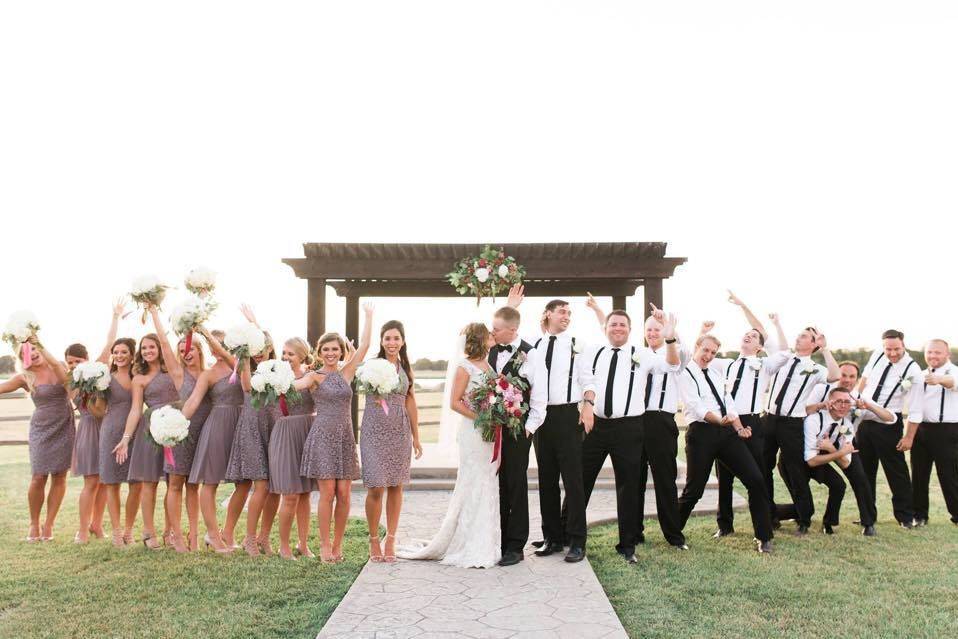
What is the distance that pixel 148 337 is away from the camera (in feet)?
23.9

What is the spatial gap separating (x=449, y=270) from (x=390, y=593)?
6395 mm

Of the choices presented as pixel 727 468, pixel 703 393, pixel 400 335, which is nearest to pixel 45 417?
pixel 400 335

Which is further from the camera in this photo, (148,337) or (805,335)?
(805,335)

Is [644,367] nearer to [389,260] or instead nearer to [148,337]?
[148,337]

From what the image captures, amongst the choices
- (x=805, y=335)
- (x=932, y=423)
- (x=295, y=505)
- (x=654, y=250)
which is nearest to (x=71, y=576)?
(x=295, y=505)

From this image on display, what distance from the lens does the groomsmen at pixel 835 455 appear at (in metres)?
8.07

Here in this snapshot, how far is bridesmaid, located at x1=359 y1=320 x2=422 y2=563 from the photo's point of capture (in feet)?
21.2

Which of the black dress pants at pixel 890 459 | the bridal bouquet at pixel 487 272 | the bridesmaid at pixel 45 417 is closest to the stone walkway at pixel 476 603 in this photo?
the bridesmaid at pixel 45 417

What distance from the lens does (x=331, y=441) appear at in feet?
21.5

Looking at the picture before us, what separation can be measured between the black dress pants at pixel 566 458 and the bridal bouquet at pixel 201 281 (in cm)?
324

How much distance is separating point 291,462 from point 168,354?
5.22 feet

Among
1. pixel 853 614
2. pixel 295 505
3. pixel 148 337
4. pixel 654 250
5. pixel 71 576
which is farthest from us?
pixel 654 250

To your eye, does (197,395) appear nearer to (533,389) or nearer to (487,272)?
(533,389)

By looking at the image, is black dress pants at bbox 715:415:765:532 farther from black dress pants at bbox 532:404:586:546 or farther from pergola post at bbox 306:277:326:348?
pergola post at bbox 306:277:326:348
